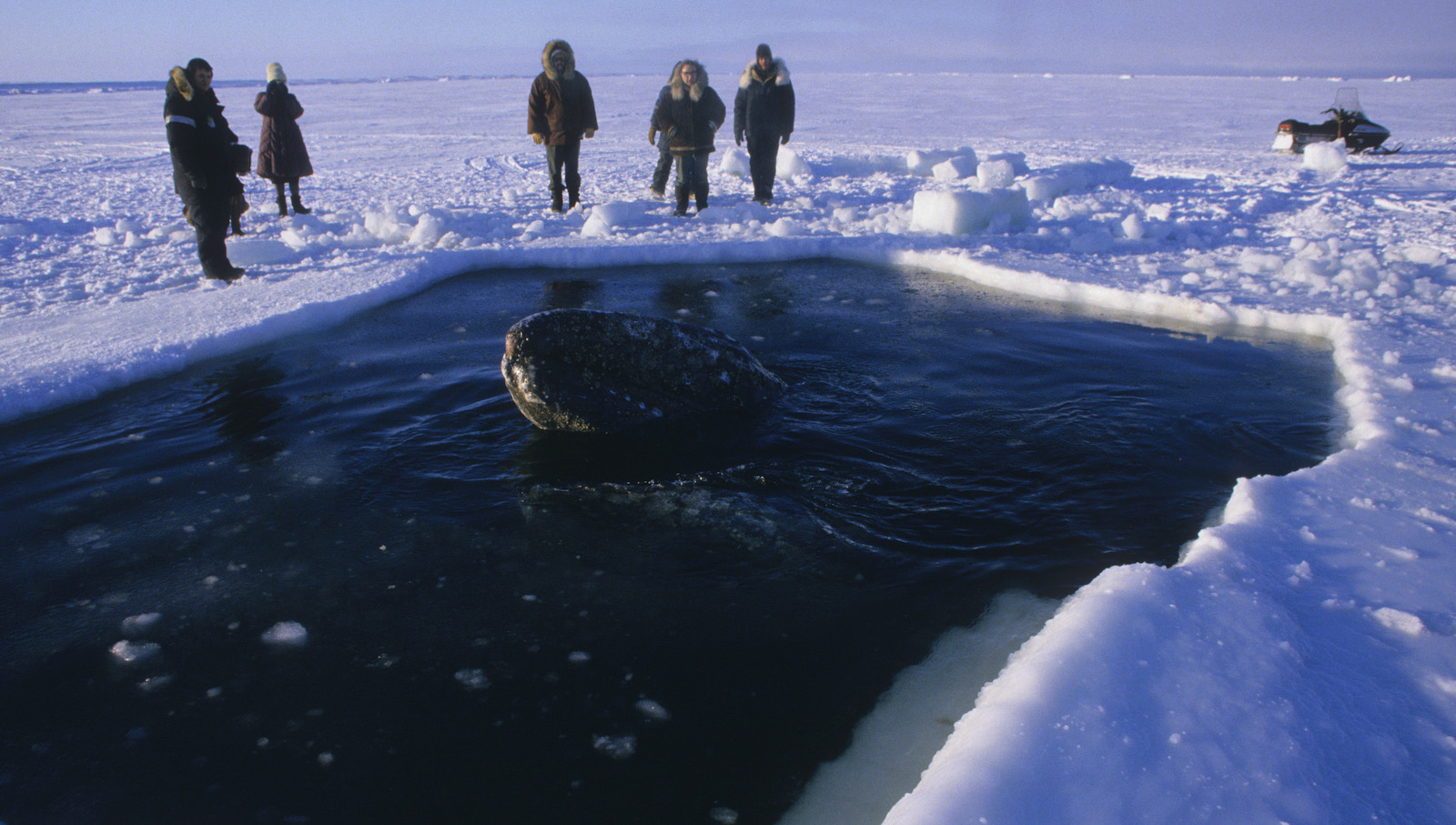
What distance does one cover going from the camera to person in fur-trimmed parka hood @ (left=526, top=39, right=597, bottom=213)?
897 cm

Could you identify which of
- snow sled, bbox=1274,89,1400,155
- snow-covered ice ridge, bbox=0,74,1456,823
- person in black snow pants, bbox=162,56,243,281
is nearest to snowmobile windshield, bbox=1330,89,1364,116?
snow sled, bbox=1274,89,1400,155

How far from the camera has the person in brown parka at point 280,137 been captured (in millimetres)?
9508

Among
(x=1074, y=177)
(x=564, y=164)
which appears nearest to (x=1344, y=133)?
(x=1074, y=177)

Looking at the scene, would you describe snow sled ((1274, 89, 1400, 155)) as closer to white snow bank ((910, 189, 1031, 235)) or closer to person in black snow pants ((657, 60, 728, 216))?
white snow bank ((910, 189, 1031, 235))

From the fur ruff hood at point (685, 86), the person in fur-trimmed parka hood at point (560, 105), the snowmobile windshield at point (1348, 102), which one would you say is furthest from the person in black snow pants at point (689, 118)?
the snowmobile windshield at point (1348, 102)

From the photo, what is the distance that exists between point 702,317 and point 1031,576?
382cm

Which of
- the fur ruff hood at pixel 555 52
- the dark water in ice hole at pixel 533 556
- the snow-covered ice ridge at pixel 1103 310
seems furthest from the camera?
the fur ruff hood at pixel 555 52

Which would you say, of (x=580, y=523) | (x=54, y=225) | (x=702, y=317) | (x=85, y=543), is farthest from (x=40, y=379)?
(x=54, y=225)

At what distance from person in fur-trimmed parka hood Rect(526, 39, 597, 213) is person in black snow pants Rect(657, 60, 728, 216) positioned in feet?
2.71

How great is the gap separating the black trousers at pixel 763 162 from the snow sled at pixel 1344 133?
36.1 feet

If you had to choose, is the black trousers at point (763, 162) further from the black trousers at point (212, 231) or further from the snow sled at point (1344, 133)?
the snow sled at point (1344, 133)

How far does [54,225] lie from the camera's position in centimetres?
962

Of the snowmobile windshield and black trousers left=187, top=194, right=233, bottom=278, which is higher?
the snowmobile windshield

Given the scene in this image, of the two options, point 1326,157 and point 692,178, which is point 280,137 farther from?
point 1326,157
